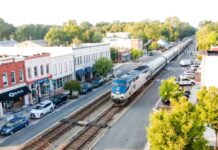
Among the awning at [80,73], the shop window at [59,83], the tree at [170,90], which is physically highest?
the tree at [170,90]

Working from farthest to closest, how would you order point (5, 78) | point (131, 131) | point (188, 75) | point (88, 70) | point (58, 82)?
point (88, 70)
point (188, 75)
point (58, 82)
point (5, 78)
point (131, 131)

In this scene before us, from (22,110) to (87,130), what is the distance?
1256 cm

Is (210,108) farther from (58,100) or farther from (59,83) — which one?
(59,83)

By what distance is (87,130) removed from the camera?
30734 mm

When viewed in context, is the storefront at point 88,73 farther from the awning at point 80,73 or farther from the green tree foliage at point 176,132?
the green tree foliage at point 176,132

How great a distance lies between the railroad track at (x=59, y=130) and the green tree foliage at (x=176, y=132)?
12731mm

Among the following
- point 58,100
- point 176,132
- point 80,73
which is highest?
point 176,132

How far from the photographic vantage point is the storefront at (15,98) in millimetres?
37688

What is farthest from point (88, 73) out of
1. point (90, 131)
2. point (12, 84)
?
point (90, 131)

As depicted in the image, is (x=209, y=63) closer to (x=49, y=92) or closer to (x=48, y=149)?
(x=48, y=149)

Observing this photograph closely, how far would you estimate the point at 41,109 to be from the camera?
36.2 meters

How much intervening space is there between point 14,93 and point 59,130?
1131cm

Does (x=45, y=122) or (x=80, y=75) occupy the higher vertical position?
(x=80, y=75)

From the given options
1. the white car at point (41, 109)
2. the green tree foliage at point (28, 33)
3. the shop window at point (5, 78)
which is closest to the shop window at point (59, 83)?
the white car at point (41, 109)
